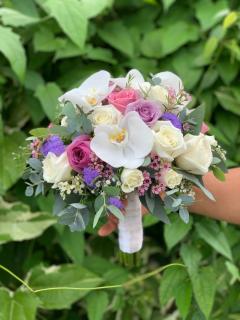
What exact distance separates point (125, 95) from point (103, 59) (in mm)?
512

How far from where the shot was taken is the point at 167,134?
76cm

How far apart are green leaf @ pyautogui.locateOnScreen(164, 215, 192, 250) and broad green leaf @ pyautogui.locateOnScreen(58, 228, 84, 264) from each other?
173mm

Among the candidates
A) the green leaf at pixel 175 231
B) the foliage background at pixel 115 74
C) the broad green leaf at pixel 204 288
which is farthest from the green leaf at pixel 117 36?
the broad green leaf at pixel 204 288

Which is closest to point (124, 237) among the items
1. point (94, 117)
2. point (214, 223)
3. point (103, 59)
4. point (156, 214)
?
point (156, 214)

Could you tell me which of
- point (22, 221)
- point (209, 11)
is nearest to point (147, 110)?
point (22, 221)

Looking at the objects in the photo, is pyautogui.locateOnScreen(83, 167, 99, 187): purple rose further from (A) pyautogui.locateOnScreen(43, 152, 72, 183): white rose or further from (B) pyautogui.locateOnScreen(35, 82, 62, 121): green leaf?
(B) pyautogui.locateOnScreen(35, 82, 62, 121): green leaf

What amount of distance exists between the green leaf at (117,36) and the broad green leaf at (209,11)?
Answer: 0.15 metres

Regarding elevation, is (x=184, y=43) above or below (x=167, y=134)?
below

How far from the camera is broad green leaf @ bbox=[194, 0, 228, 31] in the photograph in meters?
1.31

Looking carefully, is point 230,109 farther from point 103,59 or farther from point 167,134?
point 167,134

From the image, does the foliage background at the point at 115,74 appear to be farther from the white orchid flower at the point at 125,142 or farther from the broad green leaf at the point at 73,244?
the white orchid flower at the point at 125,142

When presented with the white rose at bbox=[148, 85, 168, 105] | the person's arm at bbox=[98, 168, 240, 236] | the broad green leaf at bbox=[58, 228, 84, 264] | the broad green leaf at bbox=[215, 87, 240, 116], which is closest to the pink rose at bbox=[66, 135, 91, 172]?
the white rose at bbox=[148, 85, 168, 105]

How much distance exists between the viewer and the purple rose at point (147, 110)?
77 centimetres

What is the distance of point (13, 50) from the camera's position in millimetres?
1126
